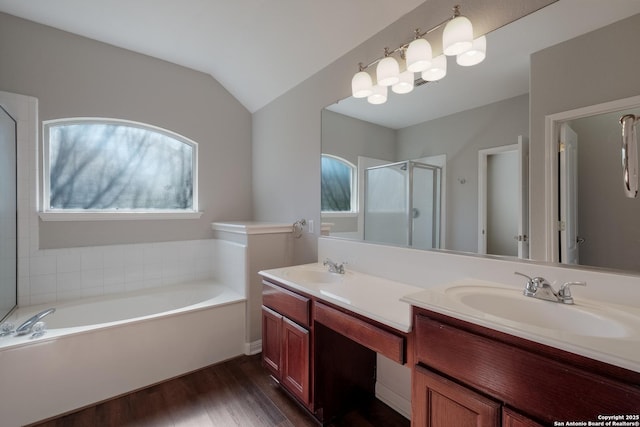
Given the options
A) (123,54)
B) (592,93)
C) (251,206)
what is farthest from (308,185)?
(123,54)

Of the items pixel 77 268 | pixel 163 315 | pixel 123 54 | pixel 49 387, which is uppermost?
pixel 123 54

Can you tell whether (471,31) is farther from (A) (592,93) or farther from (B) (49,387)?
(B) (49,387)

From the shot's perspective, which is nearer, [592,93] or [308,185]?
[592,93]

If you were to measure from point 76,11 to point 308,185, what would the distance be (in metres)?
2.24

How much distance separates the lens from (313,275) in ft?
6.89

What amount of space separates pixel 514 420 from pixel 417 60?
163cm

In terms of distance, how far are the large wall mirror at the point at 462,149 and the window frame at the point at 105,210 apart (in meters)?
1.83

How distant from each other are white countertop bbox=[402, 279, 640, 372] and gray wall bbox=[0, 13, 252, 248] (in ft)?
8.63

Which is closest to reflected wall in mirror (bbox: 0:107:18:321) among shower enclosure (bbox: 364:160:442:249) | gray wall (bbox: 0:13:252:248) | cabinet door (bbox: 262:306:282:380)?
gray wall (bbox: 0:13:252:248)

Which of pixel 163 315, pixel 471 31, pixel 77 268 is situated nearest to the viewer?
pixel 471 31

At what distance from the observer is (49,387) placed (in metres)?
1.76

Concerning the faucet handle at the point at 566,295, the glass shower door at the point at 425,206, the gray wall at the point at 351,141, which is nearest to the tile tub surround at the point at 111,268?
the gray wall at the point at 351,141

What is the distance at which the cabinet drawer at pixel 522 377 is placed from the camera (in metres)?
0.72

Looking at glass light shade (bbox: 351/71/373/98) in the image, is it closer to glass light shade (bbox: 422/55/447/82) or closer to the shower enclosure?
glass light shade (bbox: 422/55/447/82)
